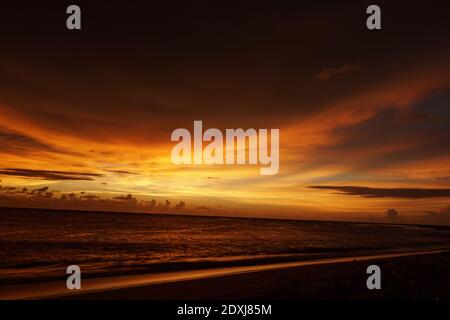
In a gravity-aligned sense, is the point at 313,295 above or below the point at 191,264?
above

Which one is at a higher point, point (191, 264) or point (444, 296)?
point (444, 296)

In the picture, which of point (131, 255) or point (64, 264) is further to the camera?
point (131, 255)

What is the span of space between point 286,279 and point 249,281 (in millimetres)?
2168
